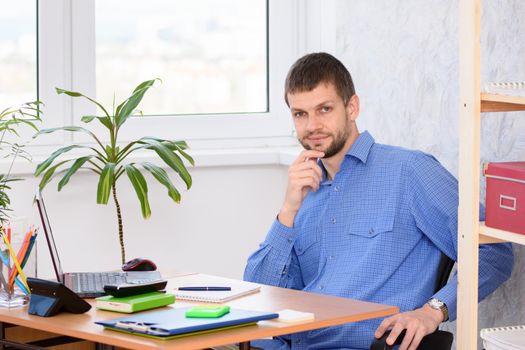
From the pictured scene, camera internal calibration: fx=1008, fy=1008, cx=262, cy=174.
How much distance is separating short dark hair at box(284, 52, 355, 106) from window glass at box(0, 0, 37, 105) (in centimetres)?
159

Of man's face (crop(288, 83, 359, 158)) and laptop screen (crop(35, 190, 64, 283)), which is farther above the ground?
man's face (crop(288, 83, 359, 158))

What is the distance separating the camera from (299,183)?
2.93 meters

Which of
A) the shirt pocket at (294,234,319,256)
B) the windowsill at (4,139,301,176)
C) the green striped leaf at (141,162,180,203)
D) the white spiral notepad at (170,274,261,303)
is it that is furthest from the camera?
the windowsill at (4,139,301,176)

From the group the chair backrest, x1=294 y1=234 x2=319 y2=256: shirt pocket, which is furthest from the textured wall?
x1=294 y1=234 x2=319 y2=256: shirt pocket

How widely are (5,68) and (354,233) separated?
1.91 metres

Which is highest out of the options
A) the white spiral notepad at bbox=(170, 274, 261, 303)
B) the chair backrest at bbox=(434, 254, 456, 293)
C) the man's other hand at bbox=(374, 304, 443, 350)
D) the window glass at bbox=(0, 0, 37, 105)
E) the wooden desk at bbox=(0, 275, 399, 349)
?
the window glass at bbox=(0, 0, 37, 105)

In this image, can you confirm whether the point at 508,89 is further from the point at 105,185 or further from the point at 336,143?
the point at 105,185

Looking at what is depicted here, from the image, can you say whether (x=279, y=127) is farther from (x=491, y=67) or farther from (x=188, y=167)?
(x=491, y=67)

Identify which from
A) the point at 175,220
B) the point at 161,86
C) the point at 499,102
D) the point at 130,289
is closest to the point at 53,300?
the point at 130,289

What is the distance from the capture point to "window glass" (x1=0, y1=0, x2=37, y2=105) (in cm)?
412

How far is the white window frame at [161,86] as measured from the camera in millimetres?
4164

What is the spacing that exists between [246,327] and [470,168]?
0.65 meters

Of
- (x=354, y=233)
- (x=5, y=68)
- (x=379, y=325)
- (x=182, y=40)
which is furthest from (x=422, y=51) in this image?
(x=5, y=68)

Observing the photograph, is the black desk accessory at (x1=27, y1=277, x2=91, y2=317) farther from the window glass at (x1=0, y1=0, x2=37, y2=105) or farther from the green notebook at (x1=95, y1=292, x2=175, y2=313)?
the window glass at (x1=0, y1=0, x2=37, y2=105)
